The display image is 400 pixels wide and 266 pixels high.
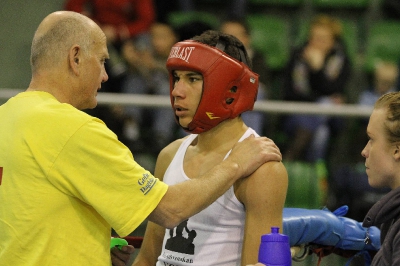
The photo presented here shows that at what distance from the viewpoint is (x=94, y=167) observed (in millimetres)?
2068

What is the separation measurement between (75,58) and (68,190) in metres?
0.44

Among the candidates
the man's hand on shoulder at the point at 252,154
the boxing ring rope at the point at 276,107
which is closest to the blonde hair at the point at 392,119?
the man's hand on shoulder at the point at 252,154

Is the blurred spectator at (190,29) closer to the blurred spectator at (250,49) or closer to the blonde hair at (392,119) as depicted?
the blurred spectator at (250,49)

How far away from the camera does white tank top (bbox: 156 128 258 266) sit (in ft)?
7.86

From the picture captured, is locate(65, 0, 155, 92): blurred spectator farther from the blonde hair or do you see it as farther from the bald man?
the blonde hair

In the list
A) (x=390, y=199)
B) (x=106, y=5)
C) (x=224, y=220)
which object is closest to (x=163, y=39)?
(x=106, y=5)

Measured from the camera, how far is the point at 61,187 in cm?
208

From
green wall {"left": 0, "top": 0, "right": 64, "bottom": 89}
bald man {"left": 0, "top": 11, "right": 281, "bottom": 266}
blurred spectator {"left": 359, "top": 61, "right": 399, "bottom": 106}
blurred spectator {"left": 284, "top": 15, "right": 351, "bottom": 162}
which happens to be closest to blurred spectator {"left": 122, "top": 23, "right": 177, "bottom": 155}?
green wall {"left": 0, "top": 0, "right": 64, "bottom": 89}

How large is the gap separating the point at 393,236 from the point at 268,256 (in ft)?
1.31

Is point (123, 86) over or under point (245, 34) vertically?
under

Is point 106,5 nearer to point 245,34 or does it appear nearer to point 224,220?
point 245,34

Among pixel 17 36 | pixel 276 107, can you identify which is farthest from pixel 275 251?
pixel 17 36

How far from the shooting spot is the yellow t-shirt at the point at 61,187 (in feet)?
6.75

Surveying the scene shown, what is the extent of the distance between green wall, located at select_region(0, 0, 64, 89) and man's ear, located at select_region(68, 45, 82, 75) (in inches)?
101
